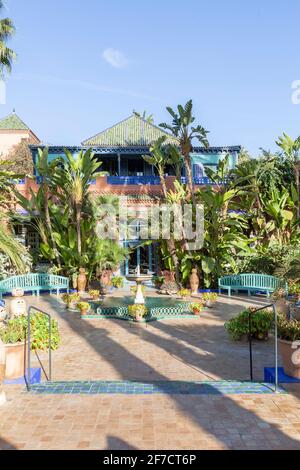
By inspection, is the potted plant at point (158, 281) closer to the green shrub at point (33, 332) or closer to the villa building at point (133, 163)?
the villa building at point (133, 163)

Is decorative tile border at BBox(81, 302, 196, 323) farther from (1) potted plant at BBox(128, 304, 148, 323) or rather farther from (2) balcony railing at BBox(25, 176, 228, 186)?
(2) balcony railing at BBox(25, 176, 228, 186)

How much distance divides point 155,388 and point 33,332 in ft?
11.9

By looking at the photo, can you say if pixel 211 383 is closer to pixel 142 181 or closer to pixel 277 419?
pixel 277 419

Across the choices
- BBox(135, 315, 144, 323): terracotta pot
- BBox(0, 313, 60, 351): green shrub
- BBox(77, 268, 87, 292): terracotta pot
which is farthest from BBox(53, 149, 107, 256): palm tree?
BBox(0, 313, 60, 351): green shrub

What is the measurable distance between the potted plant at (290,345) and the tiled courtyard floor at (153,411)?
0.50m

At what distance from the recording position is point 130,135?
88.7 feet

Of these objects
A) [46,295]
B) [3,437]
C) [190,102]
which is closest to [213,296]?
[46,295]

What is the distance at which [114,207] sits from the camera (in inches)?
784

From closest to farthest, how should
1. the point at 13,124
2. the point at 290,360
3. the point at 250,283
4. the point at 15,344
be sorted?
the point at 290,360
the point at 15,344
the point at 250,283
the point at 13,124

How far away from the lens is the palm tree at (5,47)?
645 inches

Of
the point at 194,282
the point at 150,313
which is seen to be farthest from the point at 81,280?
the point at 150,313

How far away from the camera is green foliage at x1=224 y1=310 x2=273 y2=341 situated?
9.59m

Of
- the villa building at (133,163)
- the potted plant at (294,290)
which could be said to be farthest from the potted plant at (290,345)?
the villa building at (133,163)

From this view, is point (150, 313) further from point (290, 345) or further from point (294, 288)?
point (290, 345)
